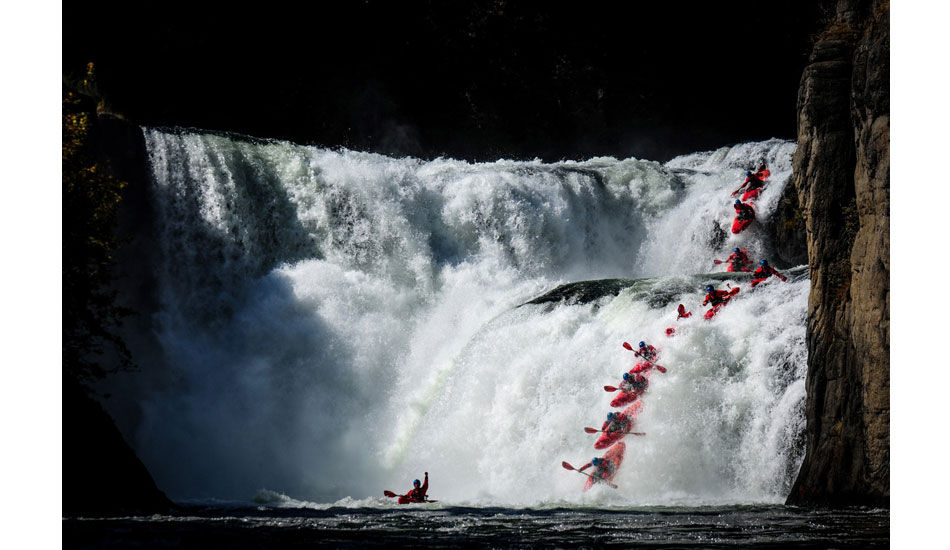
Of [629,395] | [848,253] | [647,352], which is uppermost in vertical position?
[848,253]

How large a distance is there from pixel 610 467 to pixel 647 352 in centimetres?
177

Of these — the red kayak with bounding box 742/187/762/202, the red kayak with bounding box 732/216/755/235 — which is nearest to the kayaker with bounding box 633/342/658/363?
the red kayak with bounding box 732/216/755/235

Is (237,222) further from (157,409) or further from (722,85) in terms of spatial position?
(722,85)

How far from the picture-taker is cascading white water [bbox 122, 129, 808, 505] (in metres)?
13.7

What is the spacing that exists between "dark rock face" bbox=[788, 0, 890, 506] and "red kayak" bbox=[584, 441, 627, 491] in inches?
105

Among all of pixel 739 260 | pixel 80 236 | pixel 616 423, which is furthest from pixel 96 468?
pixel 739 260

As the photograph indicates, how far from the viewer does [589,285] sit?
56.7 feet

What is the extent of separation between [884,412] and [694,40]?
85.7ft

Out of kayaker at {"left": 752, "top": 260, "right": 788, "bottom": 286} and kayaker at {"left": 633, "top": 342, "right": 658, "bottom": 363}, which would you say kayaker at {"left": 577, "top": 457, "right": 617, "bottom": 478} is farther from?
kayaker at {"left": 752, "top": 260, "right": 788, "bottom": 286}

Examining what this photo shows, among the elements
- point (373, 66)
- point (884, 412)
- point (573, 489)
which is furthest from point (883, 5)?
point (373, 66)

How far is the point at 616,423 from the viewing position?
1393 cm

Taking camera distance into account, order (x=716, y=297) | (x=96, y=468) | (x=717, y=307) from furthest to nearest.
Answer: (x=716, y=297), (x=717, y=307), (x=96, y=468)

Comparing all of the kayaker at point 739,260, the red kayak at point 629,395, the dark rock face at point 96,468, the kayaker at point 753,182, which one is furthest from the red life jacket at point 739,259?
the dark rock face at point 96,468

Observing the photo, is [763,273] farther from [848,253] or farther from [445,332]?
[445,332]
